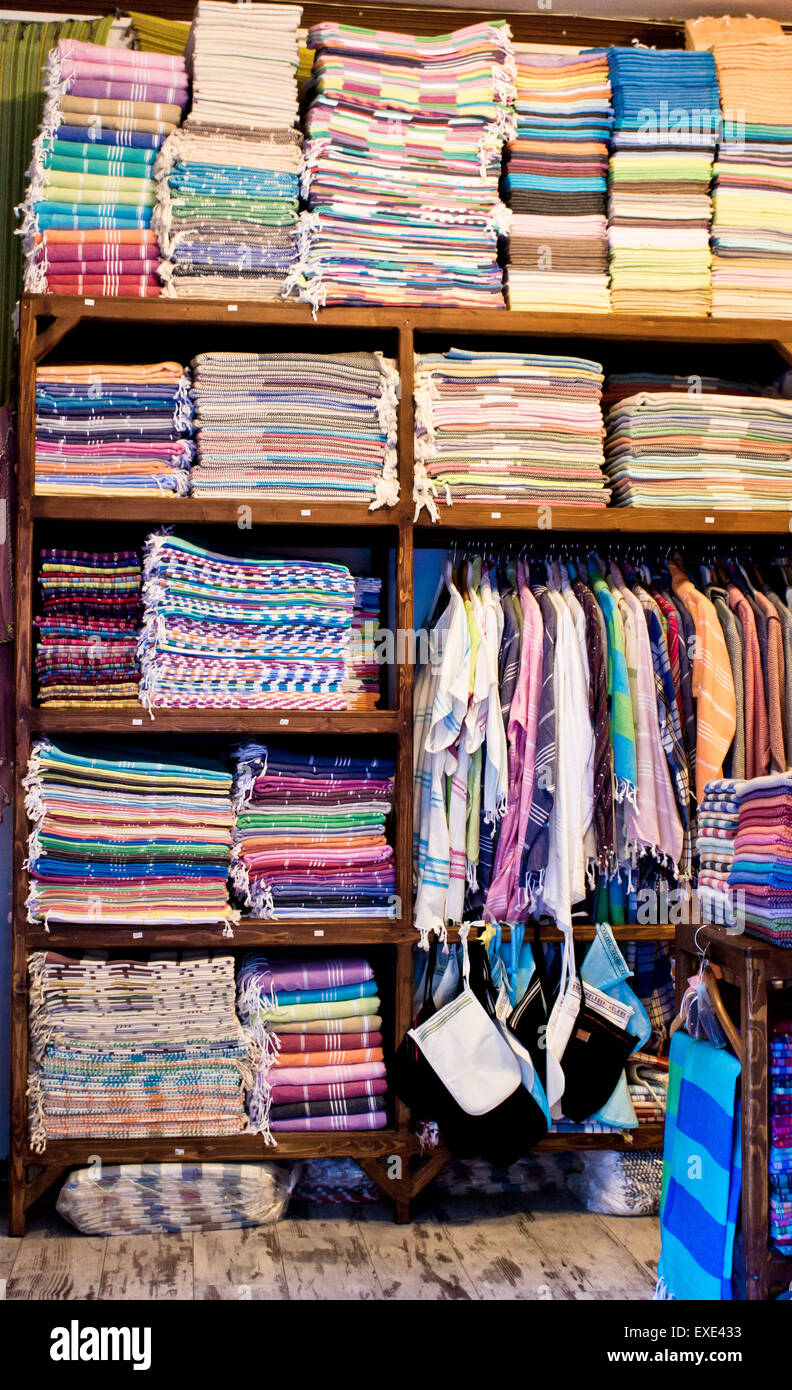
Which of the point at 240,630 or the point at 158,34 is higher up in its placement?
the point at 158,34

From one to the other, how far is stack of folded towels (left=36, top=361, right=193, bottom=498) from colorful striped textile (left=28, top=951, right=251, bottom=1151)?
1.21m

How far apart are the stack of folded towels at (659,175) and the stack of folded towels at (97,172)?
1185mm

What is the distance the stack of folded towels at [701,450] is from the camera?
3449 millimetres

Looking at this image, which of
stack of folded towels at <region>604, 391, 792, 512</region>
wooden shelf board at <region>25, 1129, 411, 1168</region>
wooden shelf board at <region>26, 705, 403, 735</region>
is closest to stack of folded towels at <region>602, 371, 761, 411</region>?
stack of folded towels at <region>604, 391, 792, 512</region>

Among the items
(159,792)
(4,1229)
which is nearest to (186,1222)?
(4,1229)

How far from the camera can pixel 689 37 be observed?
363cm

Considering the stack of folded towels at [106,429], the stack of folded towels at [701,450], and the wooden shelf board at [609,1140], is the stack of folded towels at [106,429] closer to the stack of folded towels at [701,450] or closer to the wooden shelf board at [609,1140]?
the stack of folded towels at [701,450]

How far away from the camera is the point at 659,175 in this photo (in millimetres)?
3477

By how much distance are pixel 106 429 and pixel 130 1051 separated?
5.19ft

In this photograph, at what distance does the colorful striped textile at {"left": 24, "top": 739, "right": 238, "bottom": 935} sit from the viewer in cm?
324

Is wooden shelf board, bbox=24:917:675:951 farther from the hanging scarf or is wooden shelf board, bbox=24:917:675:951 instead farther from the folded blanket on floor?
the hanging scarf

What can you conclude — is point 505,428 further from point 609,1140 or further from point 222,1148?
point 222,1148

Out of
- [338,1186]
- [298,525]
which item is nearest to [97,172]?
[298,525]
